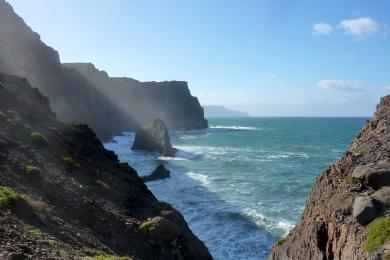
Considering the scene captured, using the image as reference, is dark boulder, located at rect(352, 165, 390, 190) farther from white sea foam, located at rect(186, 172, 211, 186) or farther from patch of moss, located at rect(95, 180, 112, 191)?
white sea foam, located at rect(186, 172, 211, 186)

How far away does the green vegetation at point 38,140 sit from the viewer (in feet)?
79.6

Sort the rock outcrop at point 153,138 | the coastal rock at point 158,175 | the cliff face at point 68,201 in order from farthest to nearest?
the rock outcrop at point 153,138
the coastal rock at point 158,175
the cliff face at point 68,201

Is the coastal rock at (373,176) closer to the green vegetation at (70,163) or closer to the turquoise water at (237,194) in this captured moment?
the turquoise water at (237,194)

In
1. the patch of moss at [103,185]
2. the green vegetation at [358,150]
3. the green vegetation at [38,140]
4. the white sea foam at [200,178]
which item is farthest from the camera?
the white sea foam at [200,178]

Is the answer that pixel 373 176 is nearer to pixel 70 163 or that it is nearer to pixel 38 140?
pixel 70 163

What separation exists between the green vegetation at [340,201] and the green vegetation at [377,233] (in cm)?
164

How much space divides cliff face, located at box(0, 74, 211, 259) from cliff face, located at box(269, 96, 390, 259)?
6295 millimetres

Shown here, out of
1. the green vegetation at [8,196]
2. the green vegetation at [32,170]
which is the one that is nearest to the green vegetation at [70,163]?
the green vegetation at [32,170]

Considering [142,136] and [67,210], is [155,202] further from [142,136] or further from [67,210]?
[142,136]

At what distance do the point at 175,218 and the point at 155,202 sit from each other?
3.02 meters

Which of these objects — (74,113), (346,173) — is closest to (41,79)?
(74,113)

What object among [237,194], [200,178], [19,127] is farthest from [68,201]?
[200,178]

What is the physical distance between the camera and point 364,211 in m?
12.8

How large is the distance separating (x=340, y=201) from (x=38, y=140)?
1724cm
